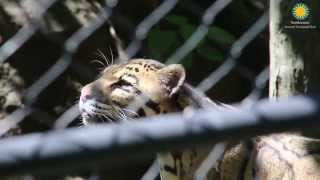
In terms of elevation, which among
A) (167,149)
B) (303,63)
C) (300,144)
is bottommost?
(300,144)

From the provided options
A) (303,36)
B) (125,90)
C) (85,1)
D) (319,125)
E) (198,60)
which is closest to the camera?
(319,125)

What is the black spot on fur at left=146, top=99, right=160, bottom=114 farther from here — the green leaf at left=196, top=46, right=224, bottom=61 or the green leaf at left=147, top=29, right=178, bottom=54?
the green leaf at left=196, top=46, right=224, bottom=61

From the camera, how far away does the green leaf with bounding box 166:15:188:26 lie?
3619 mm

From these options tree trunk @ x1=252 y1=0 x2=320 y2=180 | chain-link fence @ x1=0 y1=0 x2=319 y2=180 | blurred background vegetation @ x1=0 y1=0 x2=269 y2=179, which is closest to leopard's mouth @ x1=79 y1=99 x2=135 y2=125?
blurred background vegetation @ x1=0 y1=0 x2=269 y2=179

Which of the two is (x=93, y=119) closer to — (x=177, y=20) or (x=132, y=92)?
(x=132, y=92)

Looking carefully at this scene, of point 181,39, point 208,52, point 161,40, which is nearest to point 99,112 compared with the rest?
point 161,40

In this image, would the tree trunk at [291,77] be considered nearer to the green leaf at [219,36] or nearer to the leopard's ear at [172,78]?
the leopard's ear at [172,78]

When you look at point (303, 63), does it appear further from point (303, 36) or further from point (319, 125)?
point (319, 125)

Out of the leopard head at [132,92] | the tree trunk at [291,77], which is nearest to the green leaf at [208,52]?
the leopard head at [132,92]

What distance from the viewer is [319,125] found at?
4.42 feet

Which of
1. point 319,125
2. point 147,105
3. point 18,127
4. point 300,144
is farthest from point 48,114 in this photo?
point 319,125

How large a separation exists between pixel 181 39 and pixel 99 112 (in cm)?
75

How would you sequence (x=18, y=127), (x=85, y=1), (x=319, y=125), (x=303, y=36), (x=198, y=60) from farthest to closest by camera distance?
(x=198, y=60) → (x=85, y=1) → (x=18, y=127) → (x=303, y=36) → (x=319, y=125)

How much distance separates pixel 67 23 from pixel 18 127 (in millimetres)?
572
